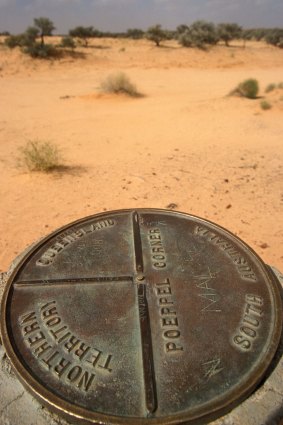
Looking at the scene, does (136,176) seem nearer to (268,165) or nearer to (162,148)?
(162,148)

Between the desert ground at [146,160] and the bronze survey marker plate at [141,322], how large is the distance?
4.51 ft

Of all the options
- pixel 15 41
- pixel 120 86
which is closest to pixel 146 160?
pixel 120 86

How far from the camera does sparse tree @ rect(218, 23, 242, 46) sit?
2730 cm

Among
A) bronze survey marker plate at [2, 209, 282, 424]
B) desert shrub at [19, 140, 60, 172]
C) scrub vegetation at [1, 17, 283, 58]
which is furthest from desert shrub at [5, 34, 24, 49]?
bronze survey marker plate at [2, 209, 282, 424]

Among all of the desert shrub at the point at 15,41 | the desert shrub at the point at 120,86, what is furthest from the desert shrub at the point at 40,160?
the desert shrub at the point at 15,41

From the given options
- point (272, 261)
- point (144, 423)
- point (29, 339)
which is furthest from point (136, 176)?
point (144, 423)

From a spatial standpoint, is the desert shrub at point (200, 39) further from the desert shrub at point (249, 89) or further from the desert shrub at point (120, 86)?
the desert shrub at point (249, 89)

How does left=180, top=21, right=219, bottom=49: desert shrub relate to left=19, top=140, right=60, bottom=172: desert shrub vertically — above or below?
above

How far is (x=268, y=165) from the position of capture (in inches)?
197

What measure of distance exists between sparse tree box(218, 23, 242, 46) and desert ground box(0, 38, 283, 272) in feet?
57.8

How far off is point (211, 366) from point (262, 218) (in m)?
2.62

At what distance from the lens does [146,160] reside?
17.3 ft

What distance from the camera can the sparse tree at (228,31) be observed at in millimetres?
27297

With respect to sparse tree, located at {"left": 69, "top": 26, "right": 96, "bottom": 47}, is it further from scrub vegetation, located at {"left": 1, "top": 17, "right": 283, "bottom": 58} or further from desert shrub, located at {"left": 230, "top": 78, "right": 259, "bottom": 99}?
desert shrub, located at {"left": 230, "top": 78, "right": 259, "bottom": 99}
